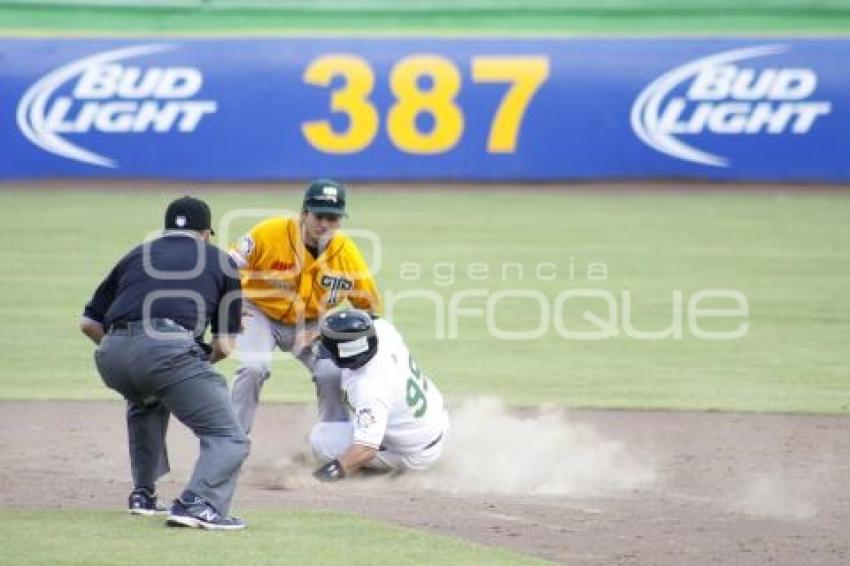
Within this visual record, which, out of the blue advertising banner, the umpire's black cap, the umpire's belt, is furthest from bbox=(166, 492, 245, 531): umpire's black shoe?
the blue advertising banner

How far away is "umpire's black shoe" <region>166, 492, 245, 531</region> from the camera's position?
8.05m

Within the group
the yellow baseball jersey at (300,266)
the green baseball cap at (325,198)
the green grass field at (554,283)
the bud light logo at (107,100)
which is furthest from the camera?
the bud light logo at (107,100)

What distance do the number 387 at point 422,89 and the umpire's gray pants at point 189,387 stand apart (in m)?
16.6

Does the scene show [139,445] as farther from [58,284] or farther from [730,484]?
[58,284]

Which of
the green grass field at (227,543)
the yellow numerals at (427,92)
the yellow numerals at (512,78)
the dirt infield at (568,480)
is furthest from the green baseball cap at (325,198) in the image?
the yellow numerals at (512,78)

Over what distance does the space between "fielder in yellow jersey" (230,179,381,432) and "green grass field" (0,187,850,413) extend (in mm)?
2184

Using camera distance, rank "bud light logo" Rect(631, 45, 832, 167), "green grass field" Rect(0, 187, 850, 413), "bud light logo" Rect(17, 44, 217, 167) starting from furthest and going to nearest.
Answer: "bud light logo" Rect(17, 44, 217, 167) → "bud light logo" Rect(631, 45, 832, 167) → "green grass field" Rect(0, 187, 850, 413)

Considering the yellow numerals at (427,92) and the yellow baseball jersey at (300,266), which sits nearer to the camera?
the yellow baseball jersey at (300,266)

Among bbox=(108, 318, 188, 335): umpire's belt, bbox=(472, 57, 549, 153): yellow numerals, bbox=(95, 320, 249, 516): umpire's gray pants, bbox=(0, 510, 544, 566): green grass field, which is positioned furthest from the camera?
bbox=(472, 57, 549, 153): yellow numerals

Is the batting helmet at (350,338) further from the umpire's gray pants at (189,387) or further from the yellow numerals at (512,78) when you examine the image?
the yellow numerals at (512,78)

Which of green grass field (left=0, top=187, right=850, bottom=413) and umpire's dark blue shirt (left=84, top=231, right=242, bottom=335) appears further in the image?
green grass field (left=0, top=187, right=850, bottom=413)

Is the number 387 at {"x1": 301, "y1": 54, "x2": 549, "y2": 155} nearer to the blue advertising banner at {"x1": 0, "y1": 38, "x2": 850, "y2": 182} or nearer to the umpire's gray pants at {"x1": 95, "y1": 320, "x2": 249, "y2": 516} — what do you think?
the blue advertising banner at {"x1": 0, "y1": 38, "x2": 850, "y2": 182}

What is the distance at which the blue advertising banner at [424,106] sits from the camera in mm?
24234

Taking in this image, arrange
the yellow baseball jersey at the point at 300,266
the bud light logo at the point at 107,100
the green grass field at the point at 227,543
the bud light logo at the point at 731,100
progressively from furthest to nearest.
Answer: the bud light logo at the point at 107,100, the bud light logo at the point at 731,100, the yellow baseball jersey at the point at 300,266, the green grass field at the point at 227,543
